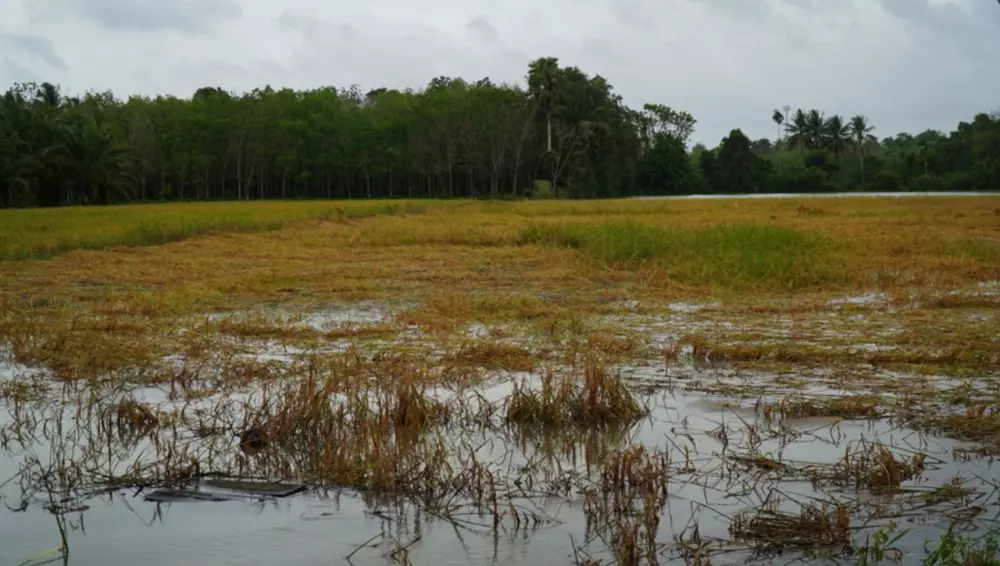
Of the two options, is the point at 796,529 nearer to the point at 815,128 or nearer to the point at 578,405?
the point at 578,405

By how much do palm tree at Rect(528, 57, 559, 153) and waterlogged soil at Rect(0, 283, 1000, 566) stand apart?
6355cm

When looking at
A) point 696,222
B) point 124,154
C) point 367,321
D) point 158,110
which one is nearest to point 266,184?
point 158,110

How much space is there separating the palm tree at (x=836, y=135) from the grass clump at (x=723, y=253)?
78.5 meters

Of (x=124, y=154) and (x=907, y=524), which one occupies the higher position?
(x=124, y=154)

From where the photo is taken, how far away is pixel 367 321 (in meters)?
11.1

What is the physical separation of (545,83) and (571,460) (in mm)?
67773

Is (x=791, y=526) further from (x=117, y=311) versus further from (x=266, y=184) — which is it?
(x=266, y=184)

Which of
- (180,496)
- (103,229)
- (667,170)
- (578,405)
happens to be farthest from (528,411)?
(667,170)

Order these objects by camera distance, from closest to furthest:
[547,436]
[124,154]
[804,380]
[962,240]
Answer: [547,436] → [804,380] → [962,240] → [124,154]

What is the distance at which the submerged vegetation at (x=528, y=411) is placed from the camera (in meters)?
4.57

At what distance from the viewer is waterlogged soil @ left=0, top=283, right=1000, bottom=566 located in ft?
14.5

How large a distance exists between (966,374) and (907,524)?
11.9 feet

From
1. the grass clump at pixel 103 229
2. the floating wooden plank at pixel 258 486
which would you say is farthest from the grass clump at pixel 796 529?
the grass clump at pixel 103 229

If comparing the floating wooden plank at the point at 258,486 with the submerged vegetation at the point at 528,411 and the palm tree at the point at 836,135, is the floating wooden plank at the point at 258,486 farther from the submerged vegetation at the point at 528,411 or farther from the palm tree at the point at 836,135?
the palm tree at the point at 836,135
